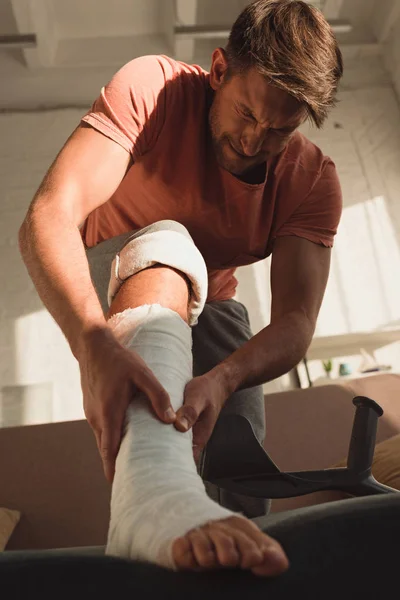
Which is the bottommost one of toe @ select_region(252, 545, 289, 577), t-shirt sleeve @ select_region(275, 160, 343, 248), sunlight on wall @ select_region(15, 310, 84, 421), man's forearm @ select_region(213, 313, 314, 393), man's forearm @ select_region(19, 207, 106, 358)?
sunlight on wall @ select_region(15, 310, 84, 421)

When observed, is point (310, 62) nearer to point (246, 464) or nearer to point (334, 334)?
point (246, 464)

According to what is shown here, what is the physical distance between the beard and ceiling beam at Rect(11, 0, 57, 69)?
8.87ft

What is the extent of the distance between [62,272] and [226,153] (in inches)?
21.6

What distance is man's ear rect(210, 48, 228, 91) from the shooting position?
1289mm

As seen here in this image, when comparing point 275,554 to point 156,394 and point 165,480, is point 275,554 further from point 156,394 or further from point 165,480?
point 156,394

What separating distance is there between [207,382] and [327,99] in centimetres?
66

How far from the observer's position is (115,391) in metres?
0.72

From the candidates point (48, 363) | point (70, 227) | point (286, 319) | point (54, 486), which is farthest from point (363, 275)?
point (70, 227)

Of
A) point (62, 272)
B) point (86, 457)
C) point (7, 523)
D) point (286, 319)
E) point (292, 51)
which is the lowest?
point (7, 523)

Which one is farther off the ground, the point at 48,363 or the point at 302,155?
the point at 302,155

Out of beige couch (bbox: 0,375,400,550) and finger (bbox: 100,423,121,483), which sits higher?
finger (bbox: 100,423,121,483)

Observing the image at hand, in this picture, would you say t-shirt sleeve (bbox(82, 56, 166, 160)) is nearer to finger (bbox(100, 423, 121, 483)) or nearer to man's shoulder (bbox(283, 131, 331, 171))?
man's shoulder (bbox(283, 131, 331, 171))

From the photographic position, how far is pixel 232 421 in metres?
1.00

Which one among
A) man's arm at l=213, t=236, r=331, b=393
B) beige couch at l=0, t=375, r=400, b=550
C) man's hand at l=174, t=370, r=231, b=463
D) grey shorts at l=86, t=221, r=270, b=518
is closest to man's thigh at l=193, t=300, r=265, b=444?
grey shorts at l=86, t=221, r=270, b=518
